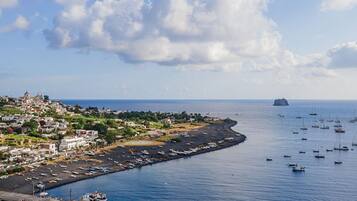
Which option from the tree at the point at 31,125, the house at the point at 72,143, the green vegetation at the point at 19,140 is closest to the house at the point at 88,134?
the house at the point at 72,143

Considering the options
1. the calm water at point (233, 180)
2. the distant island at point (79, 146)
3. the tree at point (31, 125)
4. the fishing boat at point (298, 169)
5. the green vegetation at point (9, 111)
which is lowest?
the calm water at point (233, 180)

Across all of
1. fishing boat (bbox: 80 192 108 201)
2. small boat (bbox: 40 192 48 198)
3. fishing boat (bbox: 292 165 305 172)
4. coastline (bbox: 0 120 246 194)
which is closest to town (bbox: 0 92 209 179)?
coastline (bbox: 0 120 246 194)

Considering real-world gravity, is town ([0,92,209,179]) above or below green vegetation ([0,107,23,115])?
below

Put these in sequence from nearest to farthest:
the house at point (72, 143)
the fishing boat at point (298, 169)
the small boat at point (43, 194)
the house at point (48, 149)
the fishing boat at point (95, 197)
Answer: the fishing boat at point (95, 197) < the small boat at point (43, 194) < the fishing boat at point (298, 169) < the house at point (48, 149) < the house at point (72, 143)

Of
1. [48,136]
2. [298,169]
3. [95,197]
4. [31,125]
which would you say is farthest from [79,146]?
[298,169]

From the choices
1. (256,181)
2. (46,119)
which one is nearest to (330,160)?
(256,181)

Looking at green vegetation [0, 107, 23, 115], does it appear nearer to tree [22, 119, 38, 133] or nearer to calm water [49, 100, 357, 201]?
tree [22, 119, 38, 133]

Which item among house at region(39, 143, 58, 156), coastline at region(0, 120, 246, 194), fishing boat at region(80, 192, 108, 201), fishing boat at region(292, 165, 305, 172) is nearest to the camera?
fishing boat at region(80, 192, 108, 201)

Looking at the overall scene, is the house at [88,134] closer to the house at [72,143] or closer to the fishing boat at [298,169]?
the house at [72,143]
